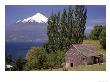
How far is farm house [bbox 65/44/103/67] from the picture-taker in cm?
273

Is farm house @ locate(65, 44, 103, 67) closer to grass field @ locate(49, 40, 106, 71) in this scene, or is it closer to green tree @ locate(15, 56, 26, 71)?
grass field @ locate(49, 40, 106, 71)

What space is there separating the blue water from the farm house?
9.4 inches

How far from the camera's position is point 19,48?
106 inches

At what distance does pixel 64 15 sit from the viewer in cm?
275

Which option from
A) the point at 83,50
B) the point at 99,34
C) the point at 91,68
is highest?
the point at 99,34

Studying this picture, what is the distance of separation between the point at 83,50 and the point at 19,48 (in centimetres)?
49

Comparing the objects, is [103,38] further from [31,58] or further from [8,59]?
[8,59]

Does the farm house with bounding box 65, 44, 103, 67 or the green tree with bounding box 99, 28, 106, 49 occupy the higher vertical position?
the green tree with bounding box 99, 28, 106, 49

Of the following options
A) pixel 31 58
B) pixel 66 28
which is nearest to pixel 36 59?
pixel 31 58

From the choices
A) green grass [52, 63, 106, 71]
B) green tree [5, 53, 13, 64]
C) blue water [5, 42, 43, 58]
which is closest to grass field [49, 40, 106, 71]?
green grass [52, 63, 106, 71]

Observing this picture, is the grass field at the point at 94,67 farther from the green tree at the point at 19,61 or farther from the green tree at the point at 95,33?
the green tree at the point at 19,61
